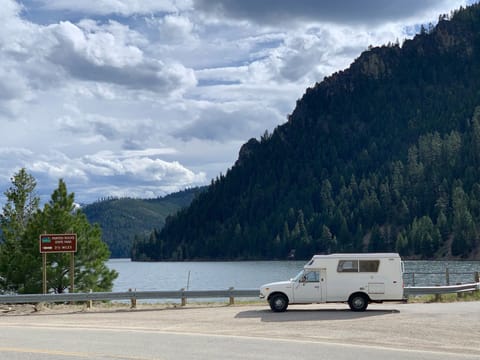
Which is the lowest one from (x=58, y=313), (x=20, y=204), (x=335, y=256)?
(x=58, y=313)

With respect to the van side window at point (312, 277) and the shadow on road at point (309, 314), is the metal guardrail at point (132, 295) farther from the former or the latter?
the van side window at point (312, 277)

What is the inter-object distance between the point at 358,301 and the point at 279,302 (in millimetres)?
3162

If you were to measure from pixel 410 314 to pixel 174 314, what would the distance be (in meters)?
9.48

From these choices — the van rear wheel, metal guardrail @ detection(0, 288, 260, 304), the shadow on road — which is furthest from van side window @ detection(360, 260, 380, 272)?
metal guardrail @ detection(0, 288, 260, 304)

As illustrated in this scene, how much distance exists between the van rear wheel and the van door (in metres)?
0.42

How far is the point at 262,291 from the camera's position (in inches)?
1156

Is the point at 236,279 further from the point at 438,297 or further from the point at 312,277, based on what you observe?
the point at 312,277

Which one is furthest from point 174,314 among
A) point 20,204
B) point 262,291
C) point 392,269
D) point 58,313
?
point 20,204

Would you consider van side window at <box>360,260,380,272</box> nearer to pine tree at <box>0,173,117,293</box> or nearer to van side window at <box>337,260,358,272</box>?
van side window at <box>337,260,358,272</box>

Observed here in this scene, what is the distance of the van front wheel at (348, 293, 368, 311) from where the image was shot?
94.4ft

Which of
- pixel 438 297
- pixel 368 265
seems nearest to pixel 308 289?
pixel 368 265

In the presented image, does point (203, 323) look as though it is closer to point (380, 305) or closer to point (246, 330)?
point (246, 330)

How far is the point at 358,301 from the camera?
28.8 meters

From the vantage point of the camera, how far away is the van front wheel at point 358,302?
28.8 metres
